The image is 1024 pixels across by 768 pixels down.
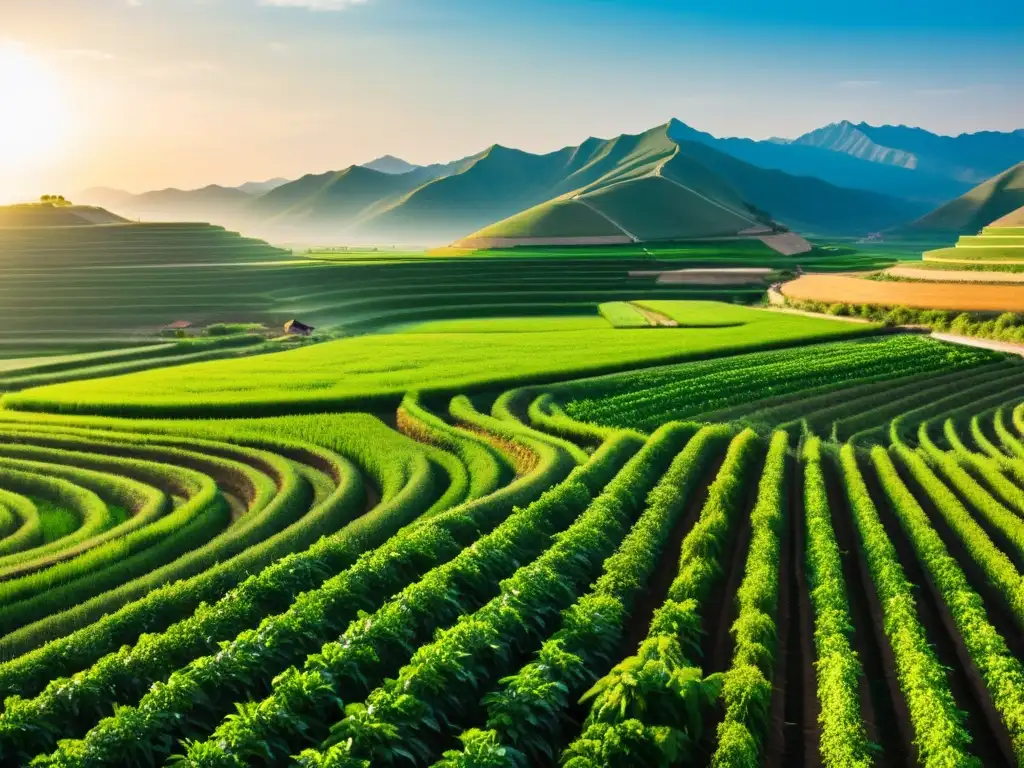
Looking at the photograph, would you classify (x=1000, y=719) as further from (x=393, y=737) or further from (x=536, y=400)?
(x=536, y=400)

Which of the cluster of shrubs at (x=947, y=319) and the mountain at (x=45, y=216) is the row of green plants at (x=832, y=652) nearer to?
the cluster of shrubs at (x=947, y=319)

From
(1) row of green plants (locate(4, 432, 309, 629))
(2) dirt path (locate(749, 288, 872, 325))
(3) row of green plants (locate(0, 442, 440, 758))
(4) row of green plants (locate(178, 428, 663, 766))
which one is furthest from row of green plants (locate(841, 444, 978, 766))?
(2) dirt path (locate(749, 288, 872, 325))

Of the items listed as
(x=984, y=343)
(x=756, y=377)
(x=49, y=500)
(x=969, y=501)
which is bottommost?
(x=49, y=500)

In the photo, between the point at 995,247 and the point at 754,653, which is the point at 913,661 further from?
the point at 995,247

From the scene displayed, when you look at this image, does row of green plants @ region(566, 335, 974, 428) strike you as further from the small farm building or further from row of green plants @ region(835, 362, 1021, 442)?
the small farm building

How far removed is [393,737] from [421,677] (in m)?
1.21

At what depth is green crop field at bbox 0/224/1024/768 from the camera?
1208cm

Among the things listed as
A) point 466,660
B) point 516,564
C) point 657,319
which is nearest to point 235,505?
point 516,564

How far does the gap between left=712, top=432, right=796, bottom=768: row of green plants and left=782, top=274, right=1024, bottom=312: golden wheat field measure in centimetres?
4764

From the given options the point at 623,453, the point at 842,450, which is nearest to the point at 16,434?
the point at 623,453

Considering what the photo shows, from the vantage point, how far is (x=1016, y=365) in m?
47.2

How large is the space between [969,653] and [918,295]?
55.8m

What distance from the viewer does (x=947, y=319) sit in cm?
5969

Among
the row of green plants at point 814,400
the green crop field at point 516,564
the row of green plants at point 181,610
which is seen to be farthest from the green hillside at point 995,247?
the row of green plants at point 181,610
